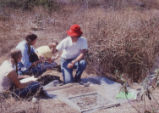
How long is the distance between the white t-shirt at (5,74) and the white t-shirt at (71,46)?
1406mm

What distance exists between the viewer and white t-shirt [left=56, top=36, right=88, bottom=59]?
5.57 meters

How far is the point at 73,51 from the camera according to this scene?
566cm

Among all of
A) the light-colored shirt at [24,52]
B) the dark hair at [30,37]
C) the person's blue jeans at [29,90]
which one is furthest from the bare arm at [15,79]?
the dark hair at [30,37]

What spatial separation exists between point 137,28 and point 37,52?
2.23m

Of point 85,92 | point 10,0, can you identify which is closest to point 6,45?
point 85,92

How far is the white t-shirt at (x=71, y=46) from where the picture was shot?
18.3ft

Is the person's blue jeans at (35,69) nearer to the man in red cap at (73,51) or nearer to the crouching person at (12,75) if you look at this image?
the man in red cap at (73,51)

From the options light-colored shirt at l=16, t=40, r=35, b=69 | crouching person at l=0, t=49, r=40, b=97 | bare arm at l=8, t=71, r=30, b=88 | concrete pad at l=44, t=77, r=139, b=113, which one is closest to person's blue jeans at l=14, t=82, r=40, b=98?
crouching person at l=0, t=49, r=40, b=97

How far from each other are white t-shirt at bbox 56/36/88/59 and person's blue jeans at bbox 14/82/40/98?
1100mm

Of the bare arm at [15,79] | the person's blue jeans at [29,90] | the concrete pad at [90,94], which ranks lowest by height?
the concrete pad at [90,94]

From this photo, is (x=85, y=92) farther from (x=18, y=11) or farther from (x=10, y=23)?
(x=18, y=11)

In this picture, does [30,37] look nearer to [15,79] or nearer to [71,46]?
[71,46]

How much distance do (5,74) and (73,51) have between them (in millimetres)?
1663

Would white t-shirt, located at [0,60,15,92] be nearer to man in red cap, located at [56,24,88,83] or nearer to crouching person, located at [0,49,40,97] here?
crouching person, located at [0,49,40,97]
